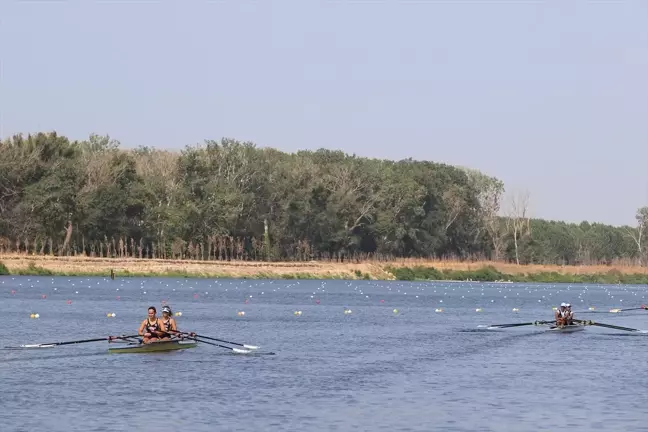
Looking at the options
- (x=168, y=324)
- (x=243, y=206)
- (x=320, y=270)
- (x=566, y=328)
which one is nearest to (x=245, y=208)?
(x=243, y=206)

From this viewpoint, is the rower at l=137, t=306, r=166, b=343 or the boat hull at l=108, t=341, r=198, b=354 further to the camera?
the rower at l=137, t=306, r=166, b=343

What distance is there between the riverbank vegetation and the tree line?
0.50 ft

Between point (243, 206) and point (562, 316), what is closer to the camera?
point (562, 316)

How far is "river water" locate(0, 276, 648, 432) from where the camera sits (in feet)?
93.1

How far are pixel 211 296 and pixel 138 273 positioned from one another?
2689cm

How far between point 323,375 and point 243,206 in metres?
97.7

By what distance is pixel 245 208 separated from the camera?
13462 cm

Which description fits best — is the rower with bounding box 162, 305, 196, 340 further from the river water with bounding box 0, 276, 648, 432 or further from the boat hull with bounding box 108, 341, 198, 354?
the river water with bounding box 0, 276, 648, 432

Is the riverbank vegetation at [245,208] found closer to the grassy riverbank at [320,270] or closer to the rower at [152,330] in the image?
the grassy riverbank at [320,270]

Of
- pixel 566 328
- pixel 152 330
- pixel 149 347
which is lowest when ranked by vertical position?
pixel 149 347

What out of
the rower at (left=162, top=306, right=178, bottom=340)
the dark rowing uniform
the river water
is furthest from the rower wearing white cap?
the dark rowing uniform

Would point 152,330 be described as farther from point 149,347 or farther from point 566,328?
point 566,328

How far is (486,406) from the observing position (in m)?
30.8

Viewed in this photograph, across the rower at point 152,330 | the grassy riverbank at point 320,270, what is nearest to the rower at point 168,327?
the rower at point 152,330
